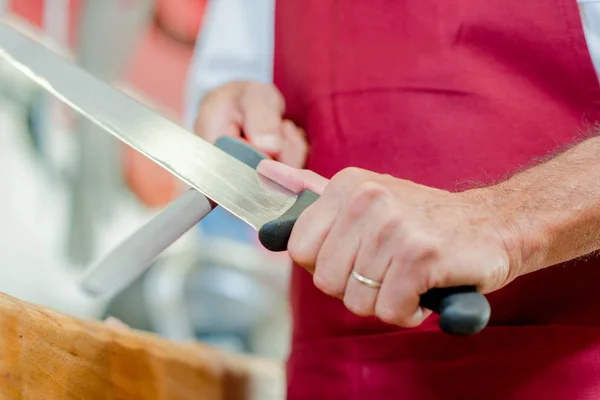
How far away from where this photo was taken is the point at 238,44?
0.77m

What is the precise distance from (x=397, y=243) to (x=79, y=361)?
0.86 feet

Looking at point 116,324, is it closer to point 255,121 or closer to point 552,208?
point 255,121

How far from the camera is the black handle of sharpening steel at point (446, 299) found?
325 mm

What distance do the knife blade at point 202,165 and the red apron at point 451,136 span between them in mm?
155

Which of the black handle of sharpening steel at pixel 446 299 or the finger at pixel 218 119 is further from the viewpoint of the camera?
the finger at pixel 218 119

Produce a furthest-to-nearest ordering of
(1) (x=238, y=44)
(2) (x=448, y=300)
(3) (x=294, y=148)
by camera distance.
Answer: (1) (x=238, y=44) < (3) (x=294, y=148) < (2) (x=448, y=300)

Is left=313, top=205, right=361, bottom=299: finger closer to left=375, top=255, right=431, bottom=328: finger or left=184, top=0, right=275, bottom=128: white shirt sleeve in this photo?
left=375, top=255, right=431, bottom=328: finger

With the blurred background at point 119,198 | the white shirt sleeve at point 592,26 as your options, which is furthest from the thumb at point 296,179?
the blurred background at point 119,198

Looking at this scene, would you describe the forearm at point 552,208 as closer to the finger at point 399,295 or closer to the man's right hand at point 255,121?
the finger at point 399,295

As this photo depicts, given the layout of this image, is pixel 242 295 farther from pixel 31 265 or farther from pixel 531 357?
pixel 531 357

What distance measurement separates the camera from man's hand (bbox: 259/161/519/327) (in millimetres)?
350

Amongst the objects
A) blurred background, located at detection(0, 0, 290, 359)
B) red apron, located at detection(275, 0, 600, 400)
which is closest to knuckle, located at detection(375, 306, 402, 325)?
red apron, located at detection(275, 0, 600, 400)

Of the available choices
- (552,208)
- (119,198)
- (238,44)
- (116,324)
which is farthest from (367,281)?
(119,198)

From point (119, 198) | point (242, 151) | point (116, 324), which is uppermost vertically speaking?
point (242, 151)
